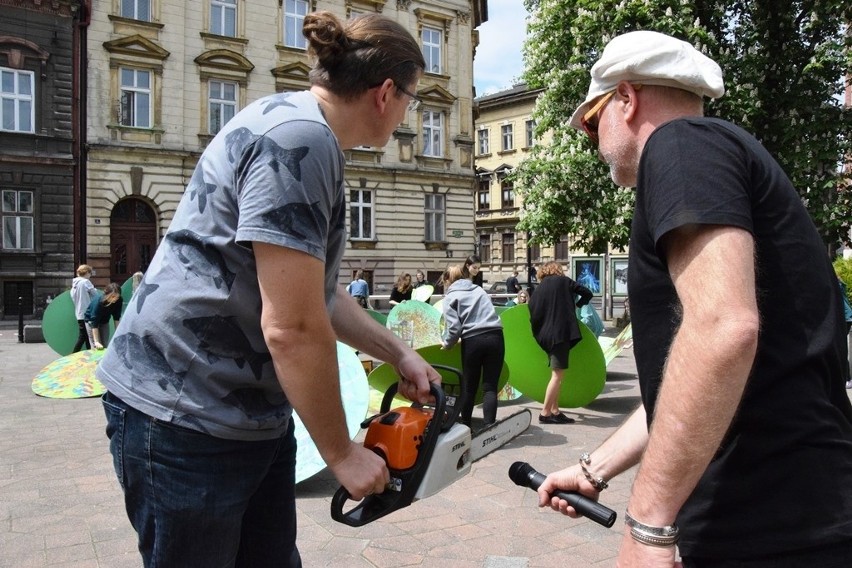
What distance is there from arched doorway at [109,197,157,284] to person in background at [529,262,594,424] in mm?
20063

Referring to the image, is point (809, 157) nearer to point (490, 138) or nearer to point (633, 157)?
point (633, 157)

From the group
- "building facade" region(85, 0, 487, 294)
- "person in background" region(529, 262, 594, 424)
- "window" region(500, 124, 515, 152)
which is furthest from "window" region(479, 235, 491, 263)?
"person in background" region(529, 262, 594, 424)

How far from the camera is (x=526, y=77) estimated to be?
755 inches

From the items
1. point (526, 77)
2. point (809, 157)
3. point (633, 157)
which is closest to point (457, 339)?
point (633, 157)

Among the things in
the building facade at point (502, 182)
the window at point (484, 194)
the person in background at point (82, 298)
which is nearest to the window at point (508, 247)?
the building facade at point (502, 182)

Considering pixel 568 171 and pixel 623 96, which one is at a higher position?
pixel 568 171

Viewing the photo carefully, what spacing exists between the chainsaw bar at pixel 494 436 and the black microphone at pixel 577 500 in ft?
1.01

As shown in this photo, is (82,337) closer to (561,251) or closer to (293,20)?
(293,20)

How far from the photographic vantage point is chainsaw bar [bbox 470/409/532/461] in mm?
2341

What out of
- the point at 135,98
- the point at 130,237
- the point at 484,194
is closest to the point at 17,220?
the point at 130,237

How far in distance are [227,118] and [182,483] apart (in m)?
26.6

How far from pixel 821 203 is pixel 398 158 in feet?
57.0

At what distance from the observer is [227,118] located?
2659 centimetres

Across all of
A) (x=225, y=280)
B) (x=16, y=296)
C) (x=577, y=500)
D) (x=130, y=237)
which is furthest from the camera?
(x=130, y=237)
